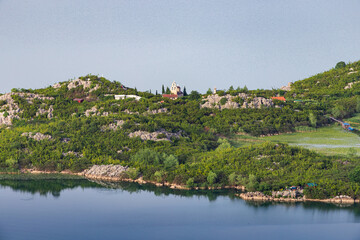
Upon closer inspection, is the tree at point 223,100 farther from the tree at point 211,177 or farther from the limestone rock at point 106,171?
the tree at point 211,177

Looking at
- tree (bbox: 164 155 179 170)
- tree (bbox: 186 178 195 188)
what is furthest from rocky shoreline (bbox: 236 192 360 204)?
tree (bbox: 164 155 179 170)

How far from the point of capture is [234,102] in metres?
104

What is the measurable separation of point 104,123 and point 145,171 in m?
21.7

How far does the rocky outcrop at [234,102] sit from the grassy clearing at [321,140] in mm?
14075

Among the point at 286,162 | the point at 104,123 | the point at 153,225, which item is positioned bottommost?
the point at 153,225

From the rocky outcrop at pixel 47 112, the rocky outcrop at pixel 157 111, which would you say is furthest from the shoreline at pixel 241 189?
the rocky outcrop at pixel 157 111

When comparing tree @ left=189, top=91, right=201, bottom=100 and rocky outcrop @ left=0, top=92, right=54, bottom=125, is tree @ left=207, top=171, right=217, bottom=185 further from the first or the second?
tree @ left=189, top=91, right=201, bottom=100

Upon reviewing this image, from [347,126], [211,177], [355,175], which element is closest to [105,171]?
[211,177]

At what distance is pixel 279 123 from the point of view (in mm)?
93062

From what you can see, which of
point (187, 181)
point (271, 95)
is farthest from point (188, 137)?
point (271, 95)

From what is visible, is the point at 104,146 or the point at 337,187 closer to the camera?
the point at 337,187

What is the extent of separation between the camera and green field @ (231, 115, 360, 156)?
248 ft

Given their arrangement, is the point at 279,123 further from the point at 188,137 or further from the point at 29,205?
the point at 29,205

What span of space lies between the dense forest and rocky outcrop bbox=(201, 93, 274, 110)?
428 mm
